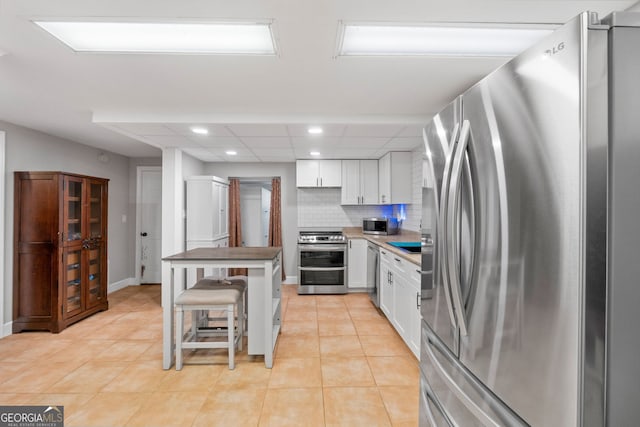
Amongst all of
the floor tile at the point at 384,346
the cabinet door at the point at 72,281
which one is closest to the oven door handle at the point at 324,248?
the floor tile at the point at 384,346

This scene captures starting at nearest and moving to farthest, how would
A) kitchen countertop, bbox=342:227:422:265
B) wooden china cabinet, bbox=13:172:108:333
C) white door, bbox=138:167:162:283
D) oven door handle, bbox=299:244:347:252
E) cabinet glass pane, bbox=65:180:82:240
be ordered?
kitchen countertop, bbox=342:227:422:265, wooden china cabinet, bbox=13:172:108:333, cabinet glass pane, bbox=65:180:82:240, oven door handle, bbox=299:244:347:252, white door, bbox=138:167:162:283

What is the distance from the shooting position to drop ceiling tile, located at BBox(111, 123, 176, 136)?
3.22 m

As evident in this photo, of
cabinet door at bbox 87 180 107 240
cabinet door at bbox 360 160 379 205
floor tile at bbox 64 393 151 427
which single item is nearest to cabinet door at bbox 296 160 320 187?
cabinet door at bbox 360 160 379 205

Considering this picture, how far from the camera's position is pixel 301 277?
492cm

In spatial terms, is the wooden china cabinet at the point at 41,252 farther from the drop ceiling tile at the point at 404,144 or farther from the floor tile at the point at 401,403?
the drop ceiling tile at the point at 404,144

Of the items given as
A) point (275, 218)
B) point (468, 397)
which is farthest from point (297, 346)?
point (275, 218)

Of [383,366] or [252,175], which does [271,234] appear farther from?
[383,366]

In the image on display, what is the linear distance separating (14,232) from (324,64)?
3.89 metres

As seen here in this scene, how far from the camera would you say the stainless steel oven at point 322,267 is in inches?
192

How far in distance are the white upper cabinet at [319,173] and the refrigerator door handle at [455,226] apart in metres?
4.21

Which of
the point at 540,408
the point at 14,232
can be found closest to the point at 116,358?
the point at 14,232

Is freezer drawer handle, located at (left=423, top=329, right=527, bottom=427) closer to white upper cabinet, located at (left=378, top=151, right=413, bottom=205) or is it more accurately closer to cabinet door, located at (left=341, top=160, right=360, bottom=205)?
white upper cabinet, located at (left=378, top=151, right=413, bottom=205)

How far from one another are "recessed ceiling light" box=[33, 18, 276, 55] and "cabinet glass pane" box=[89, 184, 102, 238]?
2708 mm

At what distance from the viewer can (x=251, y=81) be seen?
2.37m
